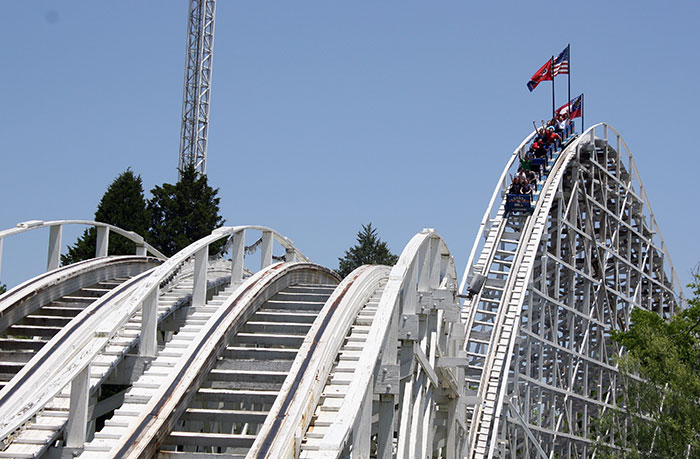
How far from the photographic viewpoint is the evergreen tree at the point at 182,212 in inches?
1416

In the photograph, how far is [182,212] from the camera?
3681 centimetres

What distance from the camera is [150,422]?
875 cm

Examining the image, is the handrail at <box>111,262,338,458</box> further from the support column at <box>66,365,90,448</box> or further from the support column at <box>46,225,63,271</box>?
the support column at <box>46,225,63,271</box>

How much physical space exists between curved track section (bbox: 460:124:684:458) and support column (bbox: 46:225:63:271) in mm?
6728

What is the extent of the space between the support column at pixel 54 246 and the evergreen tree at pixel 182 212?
2112 cm

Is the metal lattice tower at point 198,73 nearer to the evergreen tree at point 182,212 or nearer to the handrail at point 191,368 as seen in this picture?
the evergreen tree at point 182,212

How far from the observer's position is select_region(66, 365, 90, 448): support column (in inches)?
352

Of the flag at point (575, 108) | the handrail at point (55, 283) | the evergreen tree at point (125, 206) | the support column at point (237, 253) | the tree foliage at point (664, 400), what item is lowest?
the tree foliage at point (664, 400)

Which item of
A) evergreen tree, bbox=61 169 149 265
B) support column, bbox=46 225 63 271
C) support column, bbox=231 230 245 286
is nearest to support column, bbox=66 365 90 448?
support column, bbox=231 230 245 286

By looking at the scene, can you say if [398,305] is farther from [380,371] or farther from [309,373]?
[309,373]

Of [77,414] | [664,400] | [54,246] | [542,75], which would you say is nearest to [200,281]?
[54,246]

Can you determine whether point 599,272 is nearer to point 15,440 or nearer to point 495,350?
point 495,350

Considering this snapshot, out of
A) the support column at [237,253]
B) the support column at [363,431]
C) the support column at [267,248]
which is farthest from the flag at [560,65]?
the support column at [363,431]

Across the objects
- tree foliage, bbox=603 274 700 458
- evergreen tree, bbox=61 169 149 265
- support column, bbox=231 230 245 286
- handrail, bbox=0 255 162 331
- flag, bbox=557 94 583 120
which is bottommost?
tree foliage, bbox=603 274 700 458
